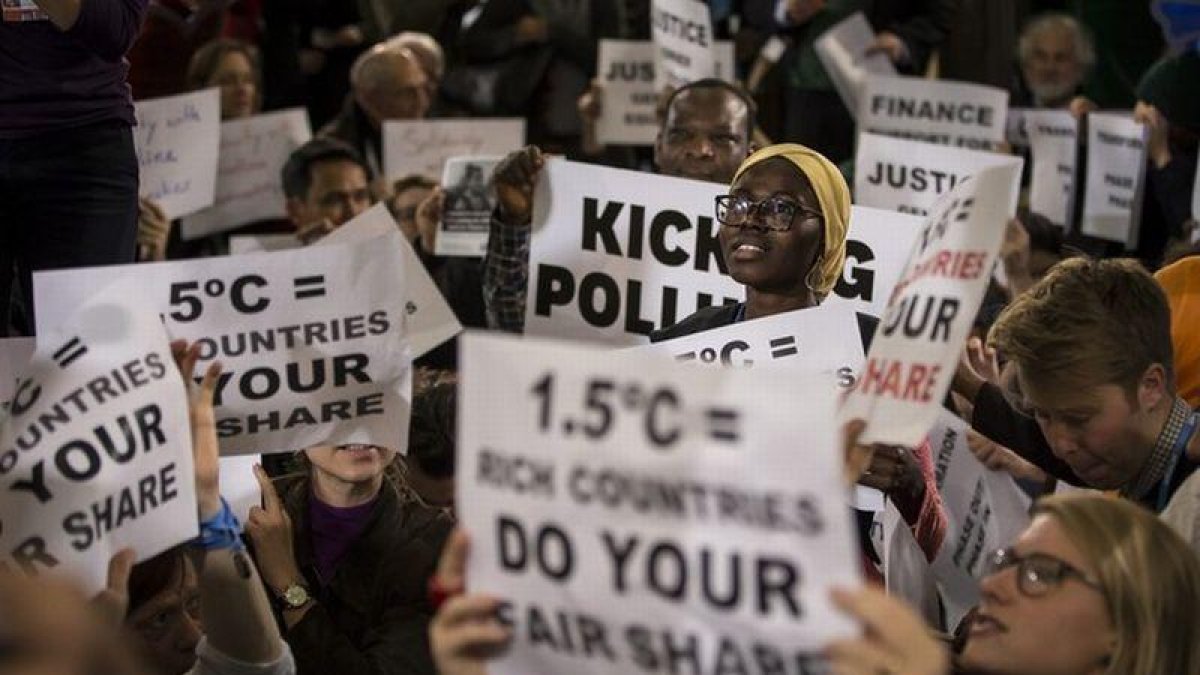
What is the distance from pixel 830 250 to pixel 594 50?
203 inches

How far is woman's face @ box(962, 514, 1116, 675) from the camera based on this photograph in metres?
3.10

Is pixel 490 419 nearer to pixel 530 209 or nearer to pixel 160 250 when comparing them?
pixel 530 209

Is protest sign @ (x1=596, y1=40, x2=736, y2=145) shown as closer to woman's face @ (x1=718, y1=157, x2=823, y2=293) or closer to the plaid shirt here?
the plaid shirt

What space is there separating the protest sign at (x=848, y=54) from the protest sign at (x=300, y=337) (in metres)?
4.82

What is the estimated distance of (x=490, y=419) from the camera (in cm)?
278

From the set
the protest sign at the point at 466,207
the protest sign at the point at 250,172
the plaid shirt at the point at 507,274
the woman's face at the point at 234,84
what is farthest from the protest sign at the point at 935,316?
the woman's face at the point at 234,84

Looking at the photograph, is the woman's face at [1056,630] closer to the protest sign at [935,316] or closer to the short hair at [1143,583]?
the short hair at [1143,583]

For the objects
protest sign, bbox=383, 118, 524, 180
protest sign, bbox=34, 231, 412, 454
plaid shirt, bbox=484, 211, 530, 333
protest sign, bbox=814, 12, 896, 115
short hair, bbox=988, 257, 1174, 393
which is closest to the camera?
short hair, bbox=988, 257, 1174, 393

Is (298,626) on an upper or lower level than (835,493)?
lower

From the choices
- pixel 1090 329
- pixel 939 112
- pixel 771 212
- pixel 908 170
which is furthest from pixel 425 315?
pixel 939 112

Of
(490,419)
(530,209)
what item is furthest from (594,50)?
(490,419)

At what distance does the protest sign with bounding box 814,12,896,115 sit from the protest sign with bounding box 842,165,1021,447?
5443 millimetres

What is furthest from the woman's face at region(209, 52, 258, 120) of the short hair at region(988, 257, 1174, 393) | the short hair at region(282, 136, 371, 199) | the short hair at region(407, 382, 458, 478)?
the short hair at region(988, 257, 1174, 393)

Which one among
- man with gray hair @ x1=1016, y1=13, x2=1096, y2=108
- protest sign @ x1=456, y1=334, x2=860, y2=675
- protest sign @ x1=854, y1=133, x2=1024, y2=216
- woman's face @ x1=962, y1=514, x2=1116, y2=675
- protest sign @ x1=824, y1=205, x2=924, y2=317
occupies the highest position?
protest sign @ x1=456, y1=334, x2=860, y2=675
